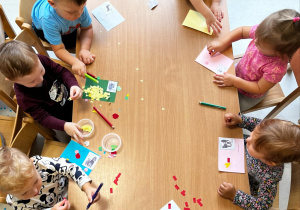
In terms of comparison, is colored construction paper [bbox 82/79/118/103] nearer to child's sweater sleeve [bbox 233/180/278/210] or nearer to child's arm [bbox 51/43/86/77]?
child's arm [bbox 51/43/86/77]

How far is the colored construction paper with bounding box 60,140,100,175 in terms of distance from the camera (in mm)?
1199

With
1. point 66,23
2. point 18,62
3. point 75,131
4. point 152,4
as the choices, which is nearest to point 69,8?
point 66,23

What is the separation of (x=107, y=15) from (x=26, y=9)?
52 cm

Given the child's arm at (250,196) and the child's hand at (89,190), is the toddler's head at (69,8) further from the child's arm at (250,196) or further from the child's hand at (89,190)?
the child's arm at (250,196)

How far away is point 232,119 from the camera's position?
4.21 ft

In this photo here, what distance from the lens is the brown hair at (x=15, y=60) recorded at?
120 cm

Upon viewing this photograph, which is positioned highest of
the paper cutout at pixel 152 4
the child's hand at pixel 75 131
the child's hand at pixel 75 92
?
the child's hand at pixel 75 92

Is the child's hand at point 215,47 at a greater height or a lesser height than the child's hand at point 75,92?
lesser

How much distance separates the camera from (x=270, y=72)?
1.38 meters

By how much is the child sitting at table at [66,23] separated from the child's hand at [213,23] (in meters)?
0.72

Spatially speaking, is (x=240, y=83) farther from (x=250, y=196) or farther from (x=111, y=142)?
(x=111, y=142)

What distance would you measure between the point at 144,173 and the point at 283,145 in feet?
2.09

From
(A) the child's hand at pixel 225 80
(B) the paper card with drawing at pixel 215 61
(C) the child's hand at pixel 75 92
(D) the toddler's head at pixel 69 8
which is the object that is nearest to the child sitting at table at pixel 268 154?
(A) the child's hand at pixel 225 80

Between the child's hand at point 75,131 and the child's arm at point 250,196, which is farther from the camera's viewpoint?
the child's hand at point 75,131
